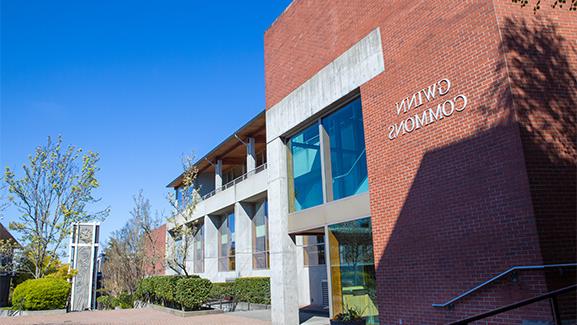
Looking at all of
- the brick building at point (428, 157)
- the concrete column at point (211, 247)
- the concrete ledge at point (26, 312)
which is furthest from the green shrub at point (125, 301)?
the brick building at point (428, 157)

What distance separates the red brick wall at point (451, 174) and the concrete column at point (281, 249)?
442 cm

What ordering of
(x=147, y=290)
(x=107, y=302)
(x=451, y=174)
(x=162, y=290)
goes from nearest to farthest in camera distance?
(x=451, y=174) → (x=162, y=290) → (x=147, y=290) → (x=107, y=302)

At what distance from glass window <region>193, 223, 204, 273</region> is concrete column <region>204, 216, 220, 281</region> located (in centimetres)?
293

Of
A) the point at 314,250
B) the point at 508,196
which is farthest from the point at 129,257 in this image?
the point at 508,196

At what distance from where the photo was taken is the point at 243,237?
28766 mm

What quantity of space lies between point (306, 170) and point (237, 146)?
58.9ft

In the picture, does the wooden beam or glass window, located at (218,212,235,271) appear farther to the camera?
the wooden beam

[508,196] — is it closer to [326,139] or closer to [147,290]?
[326,139]

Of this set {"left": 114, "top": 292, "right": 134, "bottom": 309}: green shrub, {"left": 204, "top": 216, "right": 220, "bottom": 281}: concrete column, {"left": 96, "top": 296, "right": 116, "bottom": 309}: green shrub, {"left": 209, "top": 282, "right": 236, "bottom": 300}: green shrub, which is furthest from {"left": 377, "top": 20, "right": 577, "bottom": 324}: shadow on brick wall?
{"left": 204, "top": 216, "right": 220, "bottom": 281}: concrete column

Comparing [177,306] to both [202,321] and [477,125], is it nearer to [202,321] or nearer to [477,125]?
[202,321]

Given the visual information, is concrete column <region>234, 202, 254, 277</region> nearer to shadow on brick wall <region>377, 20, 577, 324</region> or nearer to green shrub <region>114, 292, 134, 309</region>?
green shrub <region>114, 292, 134, 309</region>

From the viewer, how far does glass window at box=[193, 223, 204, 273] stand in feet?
123

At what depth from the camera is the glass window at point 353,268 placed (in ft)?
37.5

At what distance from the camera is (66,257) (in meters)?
27.7
